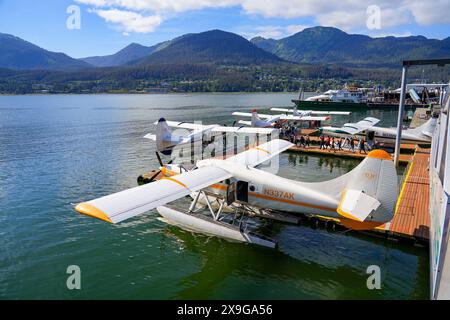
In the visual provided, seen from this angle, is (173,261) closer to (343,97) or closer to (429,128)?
(429,128)

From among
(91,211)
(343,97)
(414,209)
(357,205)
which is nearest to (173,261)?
(91,211)

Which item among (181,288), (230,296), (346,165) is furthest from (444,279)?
(346,165)

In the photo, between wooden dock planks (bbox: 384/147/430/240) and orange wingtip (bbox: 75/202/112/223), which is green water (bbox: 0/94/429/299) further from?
orange wingtip (bbox: 75/202/112/223)

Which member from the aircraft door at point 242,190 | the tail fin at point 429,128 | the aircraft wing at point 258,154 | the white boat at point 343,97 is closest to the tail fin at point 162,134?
the aircraft wing at point 258,154

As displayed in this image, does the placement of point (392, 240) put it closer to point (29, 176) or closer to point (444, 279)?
point (444, 279)

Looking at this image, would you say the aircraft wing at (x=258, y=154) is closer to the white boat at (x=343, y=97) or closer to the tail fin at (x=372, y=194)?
the tail fin at (x=372, y=194)

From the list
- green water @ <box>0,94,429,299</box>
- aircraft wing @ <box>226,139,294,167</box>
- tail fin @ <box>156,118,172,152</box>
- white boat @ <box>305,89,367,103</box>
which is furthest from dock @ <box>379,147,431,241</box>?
→ white boat @ <box>305,89,367,103</box>
